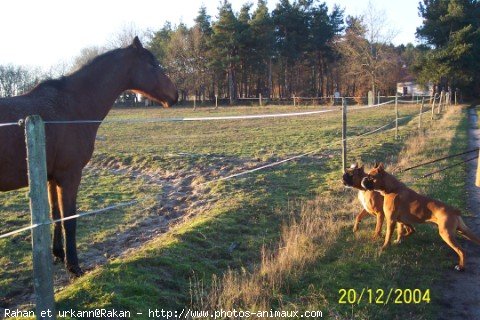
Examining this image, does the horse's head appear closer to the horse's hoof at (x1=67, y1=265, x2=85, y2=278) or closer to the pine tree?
the horse's hoof at (x1=67, y1=265, x2=85, y2=278)

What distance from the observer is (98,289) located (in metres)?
4.23

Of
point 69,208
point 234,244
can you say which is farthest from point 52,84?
point 234,244

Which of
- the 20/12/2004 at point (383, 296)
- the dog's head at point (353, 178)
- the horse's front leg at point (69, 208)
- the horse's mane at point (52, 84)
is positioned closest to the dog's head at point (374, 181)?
the dog's head at point (353, 178)

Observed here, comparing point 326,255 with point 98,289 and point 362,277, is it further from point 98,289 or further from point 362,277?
point 98,289

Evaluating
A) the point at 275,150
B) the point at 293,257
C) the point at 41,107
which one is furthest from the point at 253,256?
the point at 275,150

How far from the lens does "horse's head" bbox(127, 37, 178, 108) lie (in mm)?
5766

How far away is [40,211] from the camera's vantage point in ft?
9.45

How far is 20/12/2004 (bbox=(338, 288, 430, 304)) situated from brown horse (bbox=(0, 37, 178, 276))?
2907mm

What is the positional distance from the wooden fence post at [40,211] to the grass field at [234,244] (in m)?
0.96

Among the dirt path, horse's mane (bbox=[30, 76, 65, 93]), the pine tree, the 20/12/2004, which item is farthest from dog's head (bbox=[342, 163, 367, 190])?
the pine tree

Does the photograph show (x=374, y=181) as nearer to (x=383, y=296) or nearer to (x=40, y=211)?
(x=383, y=296)

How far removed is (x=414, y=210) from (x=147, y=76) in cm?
382

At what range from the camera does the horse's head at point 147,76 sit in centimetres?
577

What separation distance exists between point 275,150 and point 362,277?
9936 millimetres
